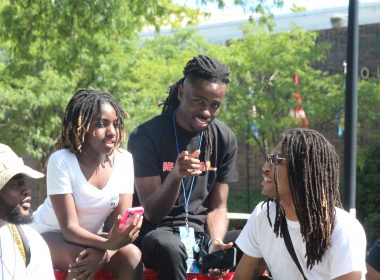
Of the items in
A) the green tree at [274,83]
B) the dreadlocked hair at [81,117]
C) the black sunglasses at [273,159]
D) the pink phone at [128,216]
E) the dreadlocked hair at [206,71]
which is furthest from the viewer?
the green tree at [274,83]

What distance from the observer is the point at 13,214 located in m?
4.20

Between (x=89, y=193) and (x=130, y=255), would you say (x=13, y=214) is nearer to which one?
(x=89, y=193)

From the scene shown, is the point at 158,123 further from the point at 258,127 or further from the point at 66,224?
the point at 258,127

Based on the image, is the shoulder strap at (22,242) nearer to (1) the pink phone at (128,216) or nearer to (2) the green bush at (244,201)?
(1) the pink phone at (128,216)

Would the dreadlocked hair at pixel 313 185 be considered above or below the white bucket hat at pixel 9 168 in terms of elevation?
below

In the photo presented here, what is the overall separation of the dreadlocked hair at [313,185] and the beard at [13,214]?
1319 millimetres

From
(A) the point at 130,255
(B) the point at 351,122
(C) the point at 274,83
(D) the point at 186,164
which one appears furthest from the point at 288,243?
(C) the point at 274,83

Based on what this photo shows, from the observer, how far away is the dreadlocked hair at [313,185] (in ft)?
14.0

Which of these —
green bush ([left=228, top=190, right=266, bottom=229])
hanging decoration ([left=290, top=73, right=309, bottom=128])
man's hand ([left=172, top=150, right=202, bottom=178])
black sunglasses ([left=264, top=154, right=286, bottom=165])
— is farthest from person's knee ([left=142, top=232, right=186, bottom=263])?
green bush ([left=228, top=190, right=266, bottom=229])

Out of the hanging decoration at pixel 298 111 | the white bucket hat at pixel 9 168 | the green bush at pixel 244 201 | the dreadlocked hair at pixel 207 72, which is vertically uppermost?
the dreadlocked hair at pixel 207 72

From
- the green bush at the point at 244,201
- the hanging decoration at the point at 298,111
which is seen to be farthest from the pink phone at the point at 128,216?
the green bush at the point at 244,201

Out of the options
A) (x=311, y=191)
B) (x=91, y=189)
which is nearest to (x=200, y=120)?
(x=91, y=189)

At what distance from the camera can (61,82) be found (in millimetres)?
13086

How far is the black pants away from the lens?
16.0 feet
